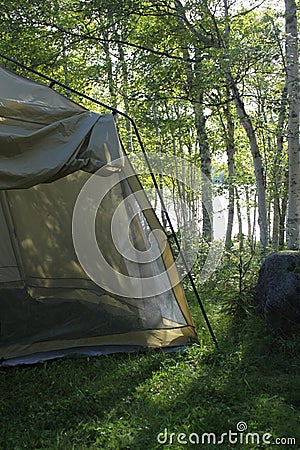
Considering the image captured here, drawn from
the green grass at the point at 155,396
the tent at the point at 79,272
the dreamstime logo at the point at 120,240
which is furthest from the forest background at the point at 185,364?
the dreamstime logo at the point at 120,240

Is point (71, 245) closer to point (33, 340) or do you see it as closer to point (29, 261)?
point (29, 261)

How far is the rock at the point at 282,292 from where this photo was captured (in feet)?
12.2

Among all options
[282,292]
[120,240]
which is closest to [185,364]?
[282,292]

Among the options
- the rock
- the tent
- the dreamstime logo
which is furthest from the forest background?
the dreamstime logo

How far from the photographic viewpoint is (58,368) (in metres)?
3.65

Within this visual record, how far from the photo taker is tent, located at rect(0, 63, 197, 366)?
12.7 ft

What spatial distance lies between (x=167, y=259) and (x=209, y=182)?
5.77 m

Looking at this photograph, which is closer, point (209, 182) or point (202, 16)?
point (202, 16)

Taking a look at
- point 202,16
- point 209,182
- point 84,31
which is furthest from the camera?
point 209,182

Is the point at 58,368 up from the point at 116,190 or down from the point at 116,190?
down

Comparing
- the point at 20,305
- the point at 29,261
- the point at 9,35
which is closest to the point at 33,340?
the point at 20,305
